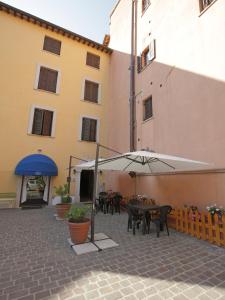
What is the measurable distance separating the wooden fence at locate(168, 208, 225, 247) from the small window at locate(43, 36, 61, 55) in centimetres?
1506

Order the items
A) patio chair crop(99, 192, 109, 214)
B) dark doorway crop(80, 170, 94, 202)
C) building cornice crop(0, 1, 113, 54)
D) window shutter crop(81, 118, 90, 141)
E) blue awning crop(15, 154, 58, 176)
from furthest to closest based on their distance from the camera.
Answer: dark doorway crop(80, 170, 94, 202) → window shutter crop(81, 118, 90, 141) → building cornice crop(0, 1, 113, 54) → blue awning crop(15, 154, 58, 176) → patio chair crop(99, 192, 109, 214)

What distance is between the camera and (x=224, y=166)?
6.51m

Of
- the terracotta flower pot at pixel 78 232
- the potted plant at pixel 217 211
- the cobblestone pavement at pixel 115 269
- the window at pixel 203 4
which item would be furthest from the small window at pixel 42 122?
the potted plant at pixel 217 211

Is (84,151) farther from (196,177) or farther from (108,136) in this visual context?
(196,177)

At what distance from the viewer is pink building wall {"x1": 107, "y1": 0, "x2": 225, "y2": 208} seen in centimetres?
713

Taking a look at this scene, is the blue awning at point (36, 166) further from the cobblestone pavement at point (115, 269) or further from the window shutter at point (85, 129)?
the cobblestone pavement at point (115, 269)

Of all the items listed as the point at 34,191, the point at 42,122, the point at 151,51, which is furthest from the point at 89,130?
the point at 151,51

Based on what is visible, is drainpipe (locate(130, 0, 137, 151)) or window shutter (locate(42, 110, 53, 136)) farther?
A: window shutter (locate(42, 110, 53, 136))

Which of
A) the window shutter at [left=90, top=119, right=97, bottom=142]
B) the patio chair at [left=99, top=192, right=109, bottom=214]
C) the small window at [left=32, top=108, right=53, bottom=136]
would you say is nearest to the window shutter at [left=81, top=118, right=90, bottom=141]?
the window shutter at [left=90, top=119, right=97, bottom=142]

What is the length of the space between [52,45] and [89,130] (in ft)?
25.2

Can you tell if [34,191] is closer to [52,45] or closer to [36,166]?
Result: [36,166]

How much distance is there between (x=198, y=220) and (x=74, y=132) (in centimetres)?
1091

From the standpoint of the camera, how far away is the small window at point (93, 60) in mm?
16406

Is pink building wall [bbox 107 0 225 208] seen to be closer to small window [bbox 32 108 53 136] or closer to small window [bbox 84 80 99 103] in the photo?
small window [bbox 84 80 99 103]
